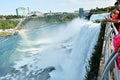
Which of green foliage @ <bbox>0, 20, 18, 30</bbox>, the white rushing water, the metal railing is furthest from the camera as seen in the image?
green foliage @ <bbox>0, 20, 18, 30</bbox>

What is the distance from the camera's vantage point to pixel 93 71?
324 inches

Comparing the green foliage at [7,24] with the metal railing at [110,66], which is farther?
the green foliage at [7,24]

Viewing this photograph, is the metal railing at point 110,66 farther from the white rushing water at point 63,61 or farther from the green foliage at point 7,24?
the green foliage at point 7,24

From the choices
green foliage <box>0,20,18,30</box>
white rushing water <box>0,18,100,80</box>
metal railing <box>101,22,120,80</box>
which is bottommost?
green foliage <box>0,20,18,30</box>

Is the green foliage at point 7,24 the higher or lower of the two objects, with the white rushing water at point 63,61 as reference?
lower

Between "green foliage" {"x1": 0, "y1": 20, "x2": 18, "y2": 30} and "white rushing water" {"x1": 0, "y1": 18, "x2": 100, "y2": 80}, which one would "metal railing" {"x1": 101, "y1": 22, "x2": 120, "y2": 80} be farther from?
"green foliage" {"x1": 0, "y1": 20, "x2": 18, "y2": 30}

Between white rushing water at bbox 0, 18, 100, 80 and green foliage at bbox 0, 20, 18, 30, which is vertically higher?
white rushing water at bbox 0, 18, 100, 80

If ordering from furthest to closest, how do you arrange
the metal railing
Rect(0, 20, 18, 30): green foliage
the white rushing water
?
Rect(0, 20, 18, 30): green foliage
the white rushing water
the metal railing

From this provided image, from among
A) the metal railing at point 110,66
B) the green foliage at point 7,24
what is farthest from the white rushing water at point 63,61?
the green foliage at point 7,24

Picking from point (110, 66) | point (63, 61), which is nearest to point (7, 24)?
point (63, 61)

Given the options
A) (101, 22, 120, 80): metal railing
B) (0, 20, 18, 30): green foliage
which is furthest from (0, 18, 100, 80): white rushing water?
(0, 20, 18, 30): green foliage

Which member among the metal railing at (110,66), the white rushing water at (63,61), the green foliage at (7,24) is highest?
the metal railing at (110,66)

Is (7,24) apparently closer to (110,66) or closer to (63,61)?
(63,61)

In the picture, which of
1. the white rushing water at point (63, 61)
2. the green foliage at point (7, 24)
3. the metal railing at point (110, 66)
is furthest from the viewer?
the green foliage at point (7, 24)
